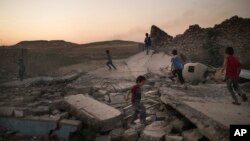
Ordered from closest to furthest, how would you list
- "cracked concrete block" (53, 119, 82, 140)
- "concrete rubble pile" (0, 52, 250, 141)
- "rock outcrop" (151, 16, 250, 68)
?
1. "concrete rubble pile" (0, 52, 250, 141)
2. "cracked concrete block" (53, 119, 82, 140)
3. "rock outcrop" (151, 16, 250, 68)

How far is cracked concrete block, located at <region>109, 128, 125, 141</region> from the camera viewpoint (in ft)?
21.8

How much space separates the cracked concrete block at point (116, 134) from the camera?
6.64m

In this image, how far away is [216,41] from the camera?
60.6ft

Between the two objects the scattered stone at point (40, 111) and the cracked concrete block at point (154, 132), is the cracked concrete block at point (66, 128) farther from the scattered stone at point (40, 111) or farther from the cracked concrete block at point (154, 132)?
the cracked concrete block at point (154, 132)

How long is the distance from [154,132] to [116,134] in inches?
37.7

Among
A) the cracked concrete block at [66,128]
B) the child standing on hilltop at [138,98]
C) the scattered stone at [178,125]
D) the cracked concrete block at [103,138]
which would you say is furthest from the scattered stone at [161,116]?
the cracked concrete block at [66,128]

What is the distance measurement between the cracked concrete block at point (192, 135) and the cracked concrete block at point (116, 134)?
1.59 metres

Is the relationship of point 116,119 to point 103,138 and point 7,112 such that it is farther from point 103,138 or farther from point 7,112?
point 7,112

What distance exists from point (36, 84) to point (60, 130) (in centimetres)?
675

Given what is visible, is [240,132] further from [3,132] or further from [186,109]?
[3,132]

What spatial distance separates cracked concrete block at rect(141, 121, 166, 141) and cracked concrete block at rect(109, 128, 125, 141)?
0.59 metres

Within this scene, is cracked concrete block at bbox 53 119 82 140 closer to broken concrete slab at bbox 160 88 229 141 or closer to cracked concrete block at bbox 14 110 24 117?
cracked concrete block at bbox 14 110 24 117

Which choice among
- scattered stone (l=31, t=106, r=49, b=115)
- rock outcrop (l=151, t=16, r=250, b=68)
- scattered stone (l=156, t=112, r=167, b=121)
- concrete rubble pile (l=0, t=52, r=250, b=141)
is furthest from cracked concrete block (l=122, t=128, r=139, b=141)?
rock outcrop (l=151, t=16, r=250, b=68)

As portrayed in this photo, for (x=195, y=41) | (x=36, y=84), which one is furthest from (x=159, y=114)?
(x=195, y=41)
